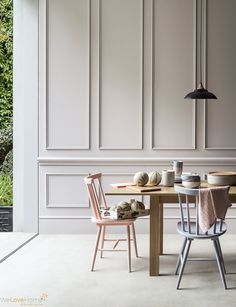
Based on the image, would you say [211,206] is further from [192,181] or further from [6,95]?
[6,95]

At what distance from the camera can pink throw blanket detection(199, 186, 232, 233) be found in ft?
9.72

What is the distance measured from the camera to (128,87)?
4.91 metres

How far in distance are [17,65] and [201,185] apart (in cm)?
269

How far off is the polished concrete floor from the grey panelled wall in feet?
3.47

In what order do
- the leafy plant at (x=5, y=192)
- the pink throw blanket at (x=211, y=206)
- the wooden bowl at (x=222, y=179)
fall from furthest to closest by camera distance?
the leafy plant at (x=5, y=192) < the wooden bowl at (x=222, y=179) < the pink throw blanket at (x=211, y=206)

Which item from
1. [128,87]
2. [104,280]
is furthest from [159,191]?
[128,87]

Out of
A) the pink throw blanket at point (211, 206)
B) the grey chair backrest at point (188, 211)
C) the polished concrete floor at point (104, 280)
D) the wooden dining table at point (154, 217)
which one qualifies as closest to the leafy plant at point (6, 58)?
the polished concrete floor at point (104, 280)

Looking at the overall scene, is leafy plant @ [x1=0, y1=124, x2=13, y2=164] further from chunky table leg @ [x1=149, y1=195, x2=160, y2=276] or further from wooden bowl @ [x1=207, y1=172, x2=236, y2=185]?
wooden bowl @ [x1=207, y1=172, x2=236, y2=185]

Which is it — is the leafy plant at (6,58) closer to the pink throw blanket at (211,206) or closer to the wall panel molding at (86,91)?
the wall panel molding at (86,91)

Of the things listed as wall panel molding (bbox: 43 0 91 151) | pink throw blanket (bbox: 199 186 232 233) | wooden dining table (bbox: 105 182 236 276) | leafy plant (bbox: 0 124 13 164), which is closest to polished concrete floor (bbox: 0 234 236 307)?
wooden dining table (bbox: 105 182 236 276)

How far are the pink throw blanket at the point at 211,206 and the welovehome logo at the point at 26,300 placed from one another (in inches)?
46.5

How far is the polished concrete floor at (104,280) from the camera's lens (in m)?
2.83

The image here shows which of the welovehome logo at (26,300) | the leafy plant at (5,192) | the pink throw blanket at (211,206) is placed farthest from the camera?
the leafy plant at (5,192)

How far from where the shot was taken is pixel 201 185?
11.7 ft
